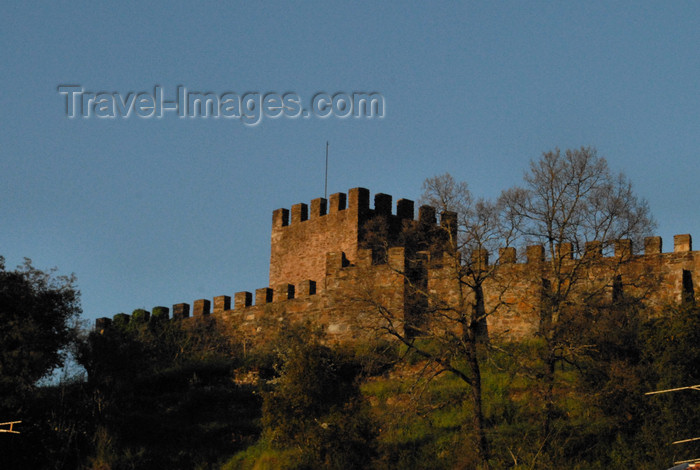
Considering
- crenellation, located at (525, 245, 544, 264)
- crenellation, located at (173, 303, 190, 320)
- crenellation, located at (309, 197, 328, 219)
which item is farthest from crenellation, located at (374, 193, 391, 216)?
crenellation, located at (173, 303, 190, 320)

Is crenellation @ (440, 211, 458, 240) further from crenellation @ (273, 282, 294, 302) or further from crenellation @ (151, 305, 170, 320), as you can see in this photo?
crenellation @ (151, 305, 170, 320)

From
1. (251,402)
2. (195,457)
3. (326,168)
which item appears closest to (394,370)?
(251,402)

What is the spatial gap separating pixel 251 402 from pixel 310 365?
22.5 feet

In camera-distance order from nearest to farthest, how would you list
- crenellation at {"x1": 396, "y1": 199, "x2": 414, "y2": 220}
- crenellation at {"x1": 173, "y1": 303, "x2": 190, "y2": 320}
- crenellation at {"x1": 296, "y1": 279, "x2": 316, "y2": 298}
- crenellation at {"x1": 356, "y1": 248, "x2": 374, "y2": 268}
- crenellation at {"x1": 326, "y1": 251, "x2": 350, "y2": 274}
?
crenellation at {"x1": 356, "y1": 248, "x2": 374, "y2": 268}, crenellation at {"x1": 326, "y1": 251, "x2": 350, "y2": 274}, crenellation at {"x1": 296, "y1": 279, "x2": 316, "y2": 298}, crenellation at {"x1": 396, "y1": 199, "x2": 414, "y2": 220}, crenellation at {"x1": 173, "y1": 303, "x2": 190, "y2": 320}

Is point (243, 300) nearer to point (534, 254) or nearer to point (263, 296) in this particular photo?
point (263, 296)

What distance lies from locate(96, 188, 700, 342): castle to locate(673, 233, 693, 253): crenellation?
0.03 m

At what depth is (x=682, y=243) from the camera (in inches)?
1468

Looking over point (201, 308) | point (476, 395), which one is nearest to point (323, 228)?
point (201, 308)

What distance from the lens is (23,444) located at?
3406 centimetres

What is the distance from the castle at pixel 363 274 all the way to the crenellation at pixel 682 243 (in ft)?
0.11

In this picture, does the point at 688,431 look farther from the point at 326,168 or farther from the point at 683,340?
the point at 326,168

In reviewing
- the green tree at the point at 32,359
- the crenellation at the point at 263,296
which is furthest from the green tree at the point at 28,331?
the crenellation at the point at 263,296

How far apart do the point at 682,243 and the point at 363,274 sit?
1125cm

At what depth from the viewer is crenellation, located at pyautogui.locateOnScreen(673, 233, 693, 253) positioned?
37219 millimetres
